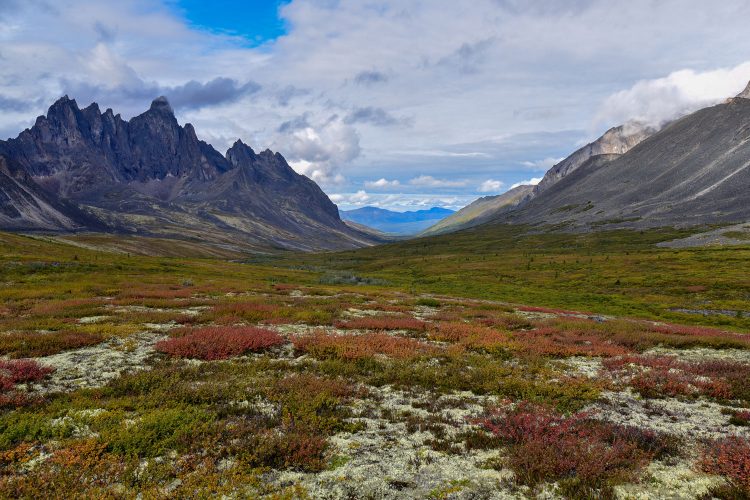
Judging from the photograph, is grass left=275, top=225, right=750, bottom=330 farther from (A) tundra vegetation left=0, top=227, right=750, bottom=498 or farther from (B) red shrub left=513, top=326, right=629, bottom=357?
(A) tundra vegetation left=0, top=227, right=750, bottom=498

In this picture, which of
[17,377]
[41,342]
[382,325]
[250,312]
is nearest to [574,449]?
[17,377]

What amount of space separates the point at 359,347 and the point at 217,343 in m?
6.52

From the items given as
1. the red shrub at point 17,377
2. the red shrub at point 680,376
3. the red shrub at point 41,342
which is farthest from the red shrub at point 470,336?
the red shrub at point 17,377

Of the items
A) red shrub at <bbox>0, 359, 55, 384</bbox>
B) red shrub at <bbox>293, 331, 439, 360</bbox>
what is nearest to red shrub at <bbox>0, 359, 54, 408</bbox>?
red shrub at <bbox>0, 359, 55, 384</bbox>

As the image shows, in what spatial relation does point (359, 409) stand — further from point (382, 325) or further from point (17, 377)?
point (382, 325)

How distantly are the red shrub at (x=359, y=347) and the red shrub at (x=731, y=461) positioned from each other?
35.4ft

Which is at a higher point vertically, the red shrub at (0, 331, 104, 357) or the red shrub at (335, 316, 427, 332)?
the red shrub at (0, 331, 104, 357)

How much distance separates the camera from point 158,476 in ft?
27.8

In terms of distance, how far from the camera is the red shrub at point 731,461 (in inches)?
337

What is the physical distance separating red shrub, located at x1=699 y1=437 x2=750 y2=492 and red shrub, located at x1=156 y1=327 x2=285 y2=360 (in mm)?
16342

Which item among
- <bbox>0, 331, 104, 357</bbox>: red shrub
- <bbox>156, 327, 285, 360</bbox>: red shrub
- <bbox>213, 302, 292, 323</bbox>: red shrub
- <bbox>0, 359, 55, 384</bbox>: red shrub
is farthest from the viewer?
<bbox>213, 302, 292, 323</bbox>: red shrub

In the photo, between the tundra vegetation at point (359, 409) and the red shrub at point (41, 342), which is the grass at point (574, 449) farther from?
the red shrub at point (41, 342)

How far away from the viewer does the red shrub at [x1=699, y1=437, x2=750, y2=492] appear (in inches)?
337

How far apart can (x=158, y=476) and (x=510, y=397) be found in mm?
10810
